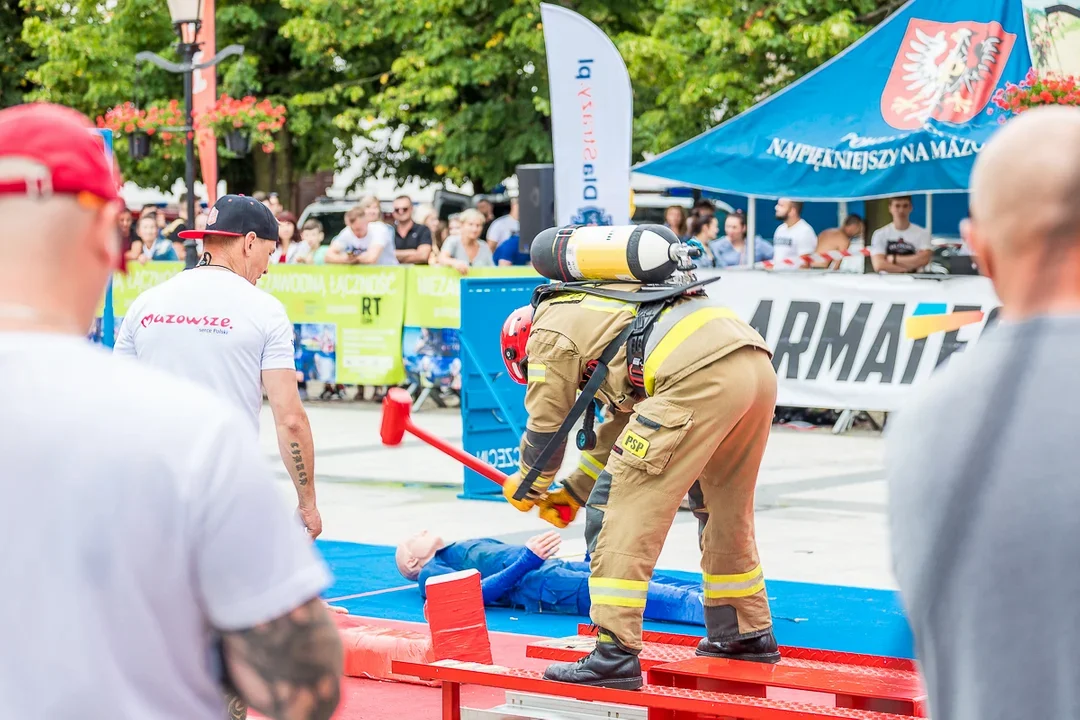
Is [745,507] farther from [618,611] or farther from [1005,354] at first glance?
[1005,354]

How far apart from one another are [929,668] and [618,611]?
3156 mm

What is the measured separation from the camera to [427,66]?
23.7 m

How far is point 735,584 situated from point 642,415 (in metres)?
0.84

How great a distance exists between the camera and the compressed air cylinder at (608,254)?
18.1 feet

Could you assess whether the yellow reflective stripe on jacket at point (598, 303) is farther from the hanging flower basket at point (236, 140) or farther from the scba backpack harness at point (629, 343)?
the hanging flower basket at point (236, 140)

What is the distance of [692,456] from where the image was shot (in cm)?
520

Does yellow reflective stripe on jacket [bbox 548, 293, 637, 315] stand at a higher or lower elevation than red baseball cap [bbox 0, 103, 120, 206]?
lower

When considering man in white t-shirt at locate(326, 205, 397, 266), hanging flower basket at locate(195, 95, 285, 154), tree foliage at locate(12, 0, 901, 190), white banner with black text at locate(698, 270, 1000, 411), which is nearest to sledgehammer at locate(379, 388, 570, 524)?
white banner with black text at locate(698, 270, 1000, 411)

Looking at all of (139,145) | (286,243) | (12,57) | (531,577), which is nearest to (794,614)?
(531,577)

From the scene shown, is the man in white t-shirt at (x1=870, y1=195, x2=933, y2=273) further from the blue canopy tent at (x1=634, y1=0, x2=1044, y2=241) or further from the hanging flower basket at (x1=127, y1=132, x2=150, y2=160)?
the hanging flower basket at (x1=127, y1=132, x2=150, y2=160)

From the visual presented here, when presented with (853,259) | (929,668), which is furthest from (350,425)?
(929,668)

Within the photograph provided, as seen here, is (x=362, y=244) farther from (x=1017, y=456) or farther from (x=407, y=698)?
(x=1017, y=456)

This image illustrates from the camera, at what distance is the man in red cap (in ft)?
6.06

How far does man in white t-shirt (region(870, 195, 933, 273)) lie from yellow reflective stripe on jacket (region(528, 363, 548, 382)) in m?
9.40
